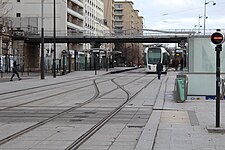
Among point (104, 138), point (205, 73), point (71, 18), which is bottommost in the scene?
point (104, 138)

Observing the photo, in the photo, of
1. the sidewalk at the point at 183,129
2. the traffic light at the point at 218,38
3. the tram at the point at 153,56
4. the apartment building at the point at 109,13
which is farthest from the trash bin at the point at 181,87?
the apartment building at the point at 109,13

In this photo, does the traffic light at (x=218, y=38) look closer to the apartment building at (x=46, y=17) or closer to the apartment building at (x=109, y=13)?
the apartment building at (x=46, y=17)

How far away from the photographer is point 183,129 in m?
11.6

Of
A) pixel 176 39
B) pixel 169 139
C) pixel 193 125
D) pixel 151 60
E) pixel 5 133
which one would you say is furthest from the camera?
pixel 176 39

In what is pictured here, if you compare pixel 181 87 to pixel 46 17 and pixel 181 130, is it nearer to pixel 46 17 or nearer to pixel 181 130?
pixel 181 130

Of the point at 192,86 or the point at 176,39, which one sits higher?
the point at 176,39

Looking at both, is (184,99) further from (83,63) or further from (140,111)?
(83,63)

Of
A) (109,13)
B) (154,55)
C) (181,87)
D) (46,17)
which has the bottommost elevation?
(181,87)

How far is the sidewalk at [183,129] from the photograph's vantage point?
946cm

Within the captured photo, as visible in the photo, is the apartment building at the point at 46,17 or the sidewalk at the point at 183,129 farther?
the apartment building at the point at 46,17

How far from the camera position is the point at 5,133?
11031 mm

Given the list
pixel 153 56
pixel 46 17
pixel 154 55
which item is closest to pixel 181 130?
pixel 154 55

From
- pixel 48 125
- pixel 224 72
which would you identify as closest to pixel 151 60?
pixel 224 72

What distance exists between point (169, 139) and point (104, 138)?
1523 millimetres
